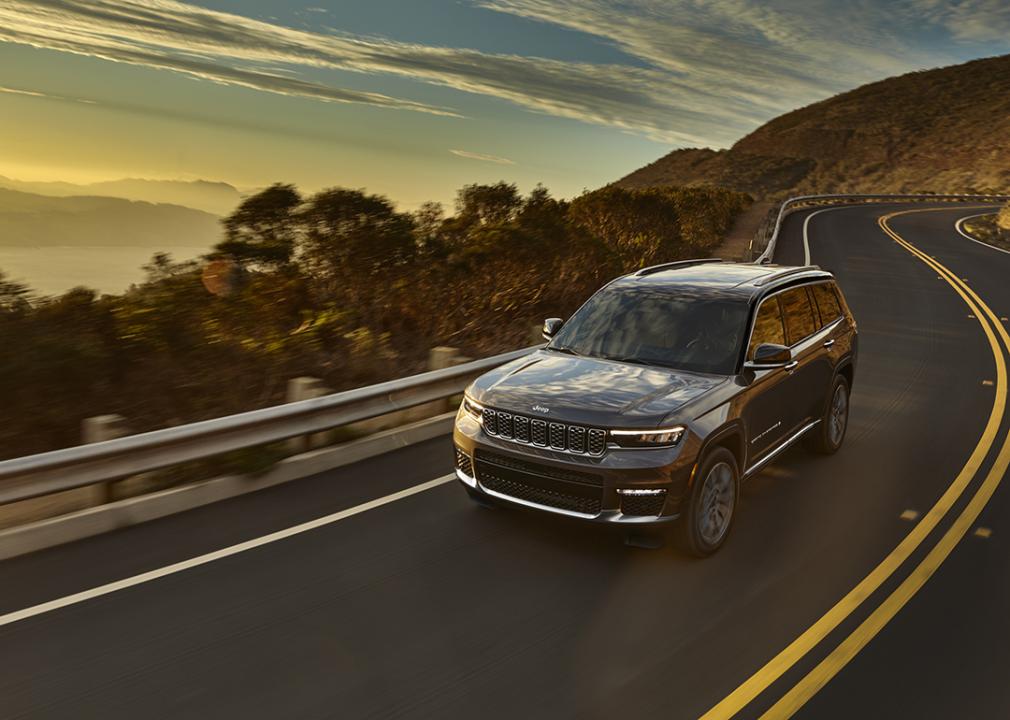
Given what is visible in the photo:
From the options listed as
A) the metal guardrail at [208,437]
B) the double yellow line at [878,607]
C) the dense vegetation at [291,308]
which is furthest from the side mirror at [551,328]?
the dense vegetation at [291,308]

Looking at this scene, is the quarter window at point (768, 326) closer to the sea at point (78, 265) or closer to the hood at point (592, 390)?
the hood at point (592, 390)

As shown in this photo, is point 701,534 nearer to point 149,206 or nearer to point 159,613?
point 159,613

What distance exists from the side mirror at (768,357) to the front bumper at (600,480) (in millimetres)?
1132

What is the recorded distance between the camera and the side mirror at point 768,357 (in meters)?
6.27

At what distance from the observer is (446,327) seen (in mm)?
17094

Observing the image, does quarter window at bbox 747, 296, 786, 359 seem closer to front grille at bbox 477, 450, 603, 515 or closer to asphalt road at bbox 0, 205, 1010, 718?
asphalt road at bbox 0, 205, 1010, 718

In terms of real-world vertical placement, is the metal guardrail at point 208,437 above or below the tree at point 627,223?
above

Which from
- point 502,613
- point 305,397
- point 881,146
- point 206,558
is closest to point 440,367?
point 305,397

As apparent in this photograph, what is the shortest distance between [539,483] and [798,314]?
3.29 metres

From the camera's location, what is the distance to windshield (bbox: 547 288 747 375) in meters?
6.47

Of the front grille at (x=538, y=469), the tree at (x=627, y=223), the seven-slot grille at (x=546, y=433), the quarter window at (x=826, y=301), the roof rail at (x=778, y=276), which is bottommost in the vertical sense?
the tree at (x=627, y=223)

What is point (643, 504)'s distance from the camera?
218 inches

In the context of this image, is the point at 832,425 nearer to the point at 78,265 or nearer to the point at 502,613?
the point at 502,613

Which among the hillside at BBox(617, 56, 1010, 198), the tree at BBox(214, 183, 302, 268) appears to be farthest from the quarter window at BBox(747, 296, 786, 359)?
the hillside at BBox(617, 56, 1010, 198)
